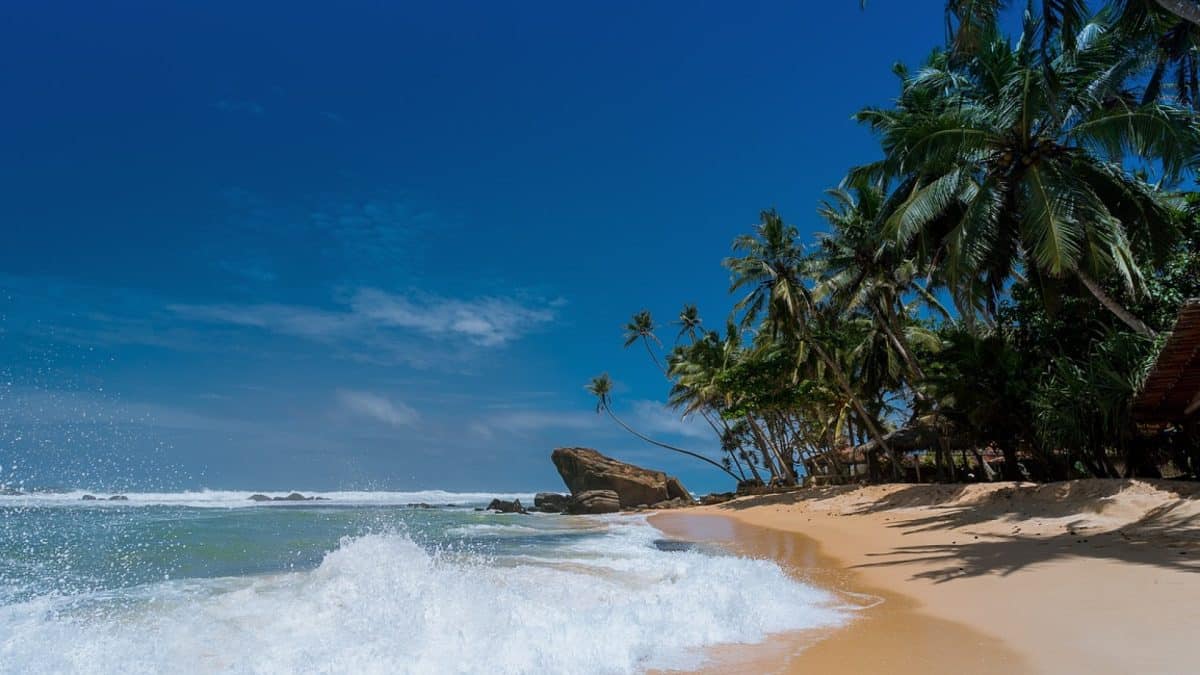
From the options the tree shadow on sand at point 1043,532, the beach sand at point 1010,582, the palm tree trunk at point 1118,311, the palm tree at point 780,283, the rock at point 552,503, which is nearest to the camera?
the beach sand at point 1010,582

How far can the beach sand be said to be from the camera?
425cm

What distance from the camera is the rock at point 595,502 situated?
36.8 meters

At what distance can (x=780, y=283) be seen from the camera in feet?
84.5

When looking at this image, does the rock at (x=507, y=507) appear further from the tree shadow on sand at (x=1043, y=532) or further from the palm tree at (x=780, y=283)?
the tree shadow on sand at (x=1043, y=532)

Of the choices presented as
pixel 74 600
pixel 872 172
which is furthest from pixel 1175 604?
pixel 872 172

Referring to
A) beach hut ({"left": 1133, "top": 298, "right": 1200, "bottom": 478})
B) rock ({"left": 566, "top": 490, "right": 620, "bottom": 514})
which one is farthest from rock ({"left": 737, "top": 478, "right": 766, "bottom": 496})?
beach hut ({"left": 1133, "top": 298, "right": 1200, "bottom": 478})

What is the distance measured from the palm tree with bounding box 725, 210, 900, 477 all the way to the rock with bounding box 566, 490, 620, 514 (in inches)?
587

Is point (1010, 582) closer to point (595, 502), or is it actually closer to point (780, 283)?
point (780, 283)

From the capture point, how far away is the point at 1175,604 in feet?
16.9

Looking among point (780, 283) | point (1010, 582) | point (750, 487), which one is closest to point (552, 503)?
point (750, 487)

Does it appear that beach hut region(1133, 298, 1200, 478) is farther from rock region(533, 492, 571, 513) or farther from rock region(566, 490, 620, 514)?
rock region(533, 492, 571, 513)

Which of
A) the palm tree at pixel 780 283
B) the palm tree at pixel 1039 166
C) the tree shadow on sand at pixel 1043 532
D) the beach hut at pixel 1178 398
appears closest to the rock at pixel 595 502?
the palm tree at pixel 780 283

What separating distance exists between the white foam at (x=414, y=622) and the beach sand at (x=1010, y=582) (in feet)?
2.13

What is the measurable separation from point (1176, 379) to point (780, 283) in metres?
16.0
